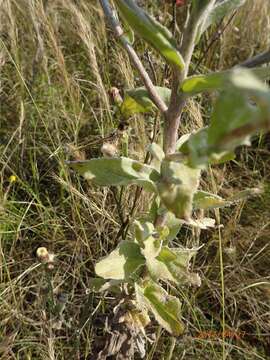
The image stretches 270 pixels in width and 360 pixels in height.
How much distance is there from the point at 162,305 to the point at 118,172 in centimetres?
39

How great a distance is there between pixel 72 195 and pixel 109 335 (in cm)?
63

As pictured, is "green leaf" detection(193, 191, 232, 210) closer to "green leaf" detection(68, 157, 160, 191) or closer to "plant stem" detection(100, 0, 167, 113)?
"green leaf" detection(68, 157, 160, 191)

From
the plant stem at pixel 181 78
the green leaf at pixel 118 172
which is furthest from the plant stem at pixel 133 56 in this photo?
the green leaf at pixel 118 172

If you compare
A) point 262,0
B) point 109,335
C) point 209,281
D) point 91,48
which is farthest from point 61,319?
point 262,0

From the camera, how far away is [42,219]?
1947 mm

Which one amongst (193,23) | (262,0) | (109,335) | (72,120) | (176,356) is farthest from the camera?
(262,0)

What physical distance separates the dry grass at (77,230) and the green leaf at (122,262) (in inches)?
14.0

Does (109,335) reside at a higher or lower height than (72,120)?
lower

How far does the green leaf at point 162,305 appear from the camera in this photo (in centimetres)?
129

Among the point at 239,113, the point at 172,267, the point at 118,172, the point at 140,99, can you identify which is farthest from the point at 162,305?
the point at 239,113

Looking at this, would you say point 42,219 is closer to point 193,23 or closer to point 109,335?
point 109,335

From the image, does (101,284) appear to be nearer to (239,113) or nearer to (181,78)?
(181,78)

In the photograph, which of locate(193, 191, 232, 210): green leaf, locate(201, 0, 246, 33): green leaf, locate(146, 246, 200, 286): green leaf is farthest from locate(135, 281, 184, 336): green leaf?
locate(201, 0, 246, 33): green leaf

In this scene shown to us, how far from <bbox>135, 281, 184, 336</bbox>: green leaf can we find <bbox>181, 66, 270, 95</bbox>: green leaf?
1.83 ft
